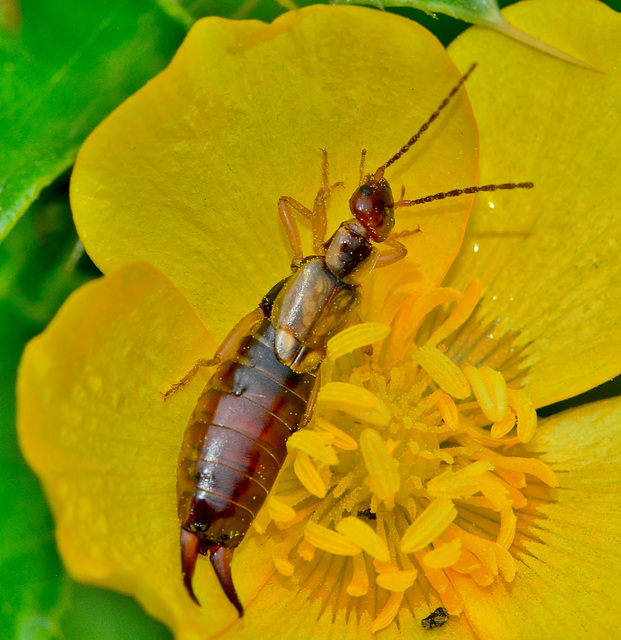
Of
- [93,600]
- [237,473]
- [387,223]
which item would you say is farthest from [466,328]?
[93,600]

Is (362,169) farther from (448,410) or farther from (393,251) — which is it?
(448,410)

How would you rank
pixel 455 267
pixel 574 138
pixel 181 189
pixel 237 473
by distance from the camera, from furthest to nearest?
pixel 455 267, pixel 574 138, pixel 181 189, pixel 237 473

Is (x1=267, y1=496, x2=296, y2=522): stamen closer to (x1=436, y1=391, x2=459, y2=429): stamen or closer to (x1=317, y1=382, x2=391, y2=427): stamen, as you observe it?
(x1=317, y1=382, x2=391, y2=427): stamen

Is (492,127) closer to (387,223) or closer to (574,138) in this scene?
(574,138)

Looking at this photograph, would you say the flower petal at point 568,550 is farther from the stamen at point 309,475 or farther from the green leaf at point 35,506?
the green leaf at point 35,506

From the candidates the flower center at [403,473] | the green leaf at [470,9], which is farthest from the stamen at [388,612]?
the green leaf at [470,9]

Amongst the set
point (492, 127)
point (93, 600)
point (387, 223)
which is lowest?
point (93, 600)
